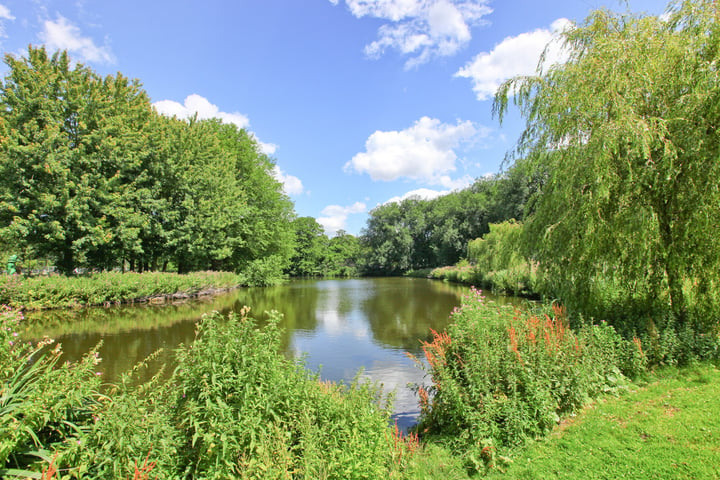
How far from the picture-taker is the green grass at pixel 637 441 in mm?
3871

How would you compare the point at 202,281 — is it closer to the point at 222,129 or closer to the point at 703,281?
the point at 222,129

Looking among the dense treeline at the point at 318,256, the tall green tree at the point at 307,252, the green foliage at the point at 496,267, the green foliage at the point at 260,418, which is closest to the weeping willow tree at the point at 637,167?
the green foliage at the point at 260,418

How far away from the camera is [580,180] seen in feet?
24.8

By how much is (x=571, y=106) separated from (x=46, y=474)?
962 centimetres

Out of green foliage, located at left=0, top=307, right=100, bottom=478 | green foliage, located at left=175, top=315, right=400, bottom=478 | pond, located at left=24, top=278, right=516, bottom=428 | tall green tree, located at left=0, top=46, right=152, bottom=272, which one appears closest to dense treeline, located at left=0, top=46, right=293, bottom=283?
tall green tree, located at left=0, top=46, right=152, bottom=272

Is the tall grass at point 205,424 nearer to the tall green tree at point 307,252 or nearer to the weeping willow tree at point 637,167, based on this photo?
the weeping willow tree at point 637,167

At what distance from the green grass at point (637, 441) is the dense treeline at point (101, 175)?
22.5 meters

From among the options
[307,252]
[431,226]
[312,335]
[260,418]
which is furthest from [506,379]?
[431,226]

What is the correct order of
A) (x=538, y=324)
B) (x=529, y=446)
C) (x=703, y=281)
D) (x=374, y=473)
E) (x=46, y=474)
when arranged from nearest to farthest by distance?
1. (x=46, y=474)
2. (x=374, y=473)
3. (x=529, y=446)
4. (x=538, y=324)
5. (x=703, y=281)

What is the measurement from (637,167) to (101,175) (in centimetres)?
2396

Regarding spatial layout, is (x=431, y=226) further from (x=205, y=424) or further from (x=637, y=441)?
(x=205, y=424)

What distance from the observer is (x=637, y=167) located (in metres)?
7.05

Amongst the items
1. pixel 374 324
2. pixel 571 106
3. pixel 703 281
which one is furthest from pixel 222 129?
pixel 703 281

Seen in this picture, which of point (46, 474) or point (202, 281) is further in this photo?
point (202, 281)
